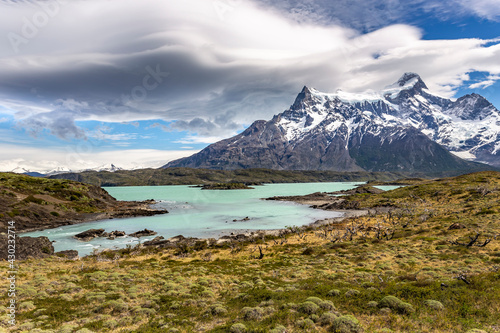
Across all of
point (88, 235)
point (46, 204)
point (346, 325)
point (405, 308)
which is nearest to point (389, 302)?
point (405, 308)

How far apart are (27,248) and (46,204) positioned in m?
55.6

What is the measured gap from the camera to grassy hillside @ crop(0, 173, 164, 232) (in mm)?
73744

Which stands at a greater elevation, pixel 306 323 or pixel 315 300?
pixel 306 323

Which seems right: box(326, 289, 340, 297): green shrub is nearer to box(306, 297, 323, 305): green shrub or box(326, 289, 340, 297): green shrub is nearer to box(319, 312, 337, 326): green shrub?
box(306, 297, 323, 305): green shrub

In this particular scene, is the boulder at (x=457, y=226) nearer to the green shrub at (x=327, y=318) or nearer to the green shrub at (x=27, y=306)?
the green shrub at (x=327, y=318)

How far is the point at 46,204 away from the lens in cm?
8794

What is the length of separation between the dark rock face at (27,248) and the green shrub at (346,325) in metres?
48.4

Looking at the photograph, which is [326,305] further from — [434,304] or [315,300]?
[434,304]

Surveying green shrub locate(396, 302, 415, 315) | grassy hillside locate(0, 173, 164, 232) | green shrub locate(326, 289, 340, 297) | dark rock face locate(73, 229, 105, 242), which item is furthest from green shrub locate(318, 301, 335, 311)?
grassy hillside locate(0, 173, 164, 232)

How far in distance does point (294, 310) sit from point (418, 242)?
34.7 metres

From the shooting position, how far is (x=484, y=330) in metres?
12.7

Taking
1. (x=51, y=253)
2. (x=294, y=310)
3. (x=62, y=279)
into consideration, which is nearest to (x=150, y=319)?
(x=294, y=310)

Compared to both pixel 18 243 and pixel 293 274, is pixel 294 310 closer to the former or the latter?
Answer: pixel 293 274

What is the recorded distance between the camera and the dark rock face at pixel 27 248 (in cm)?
4019
